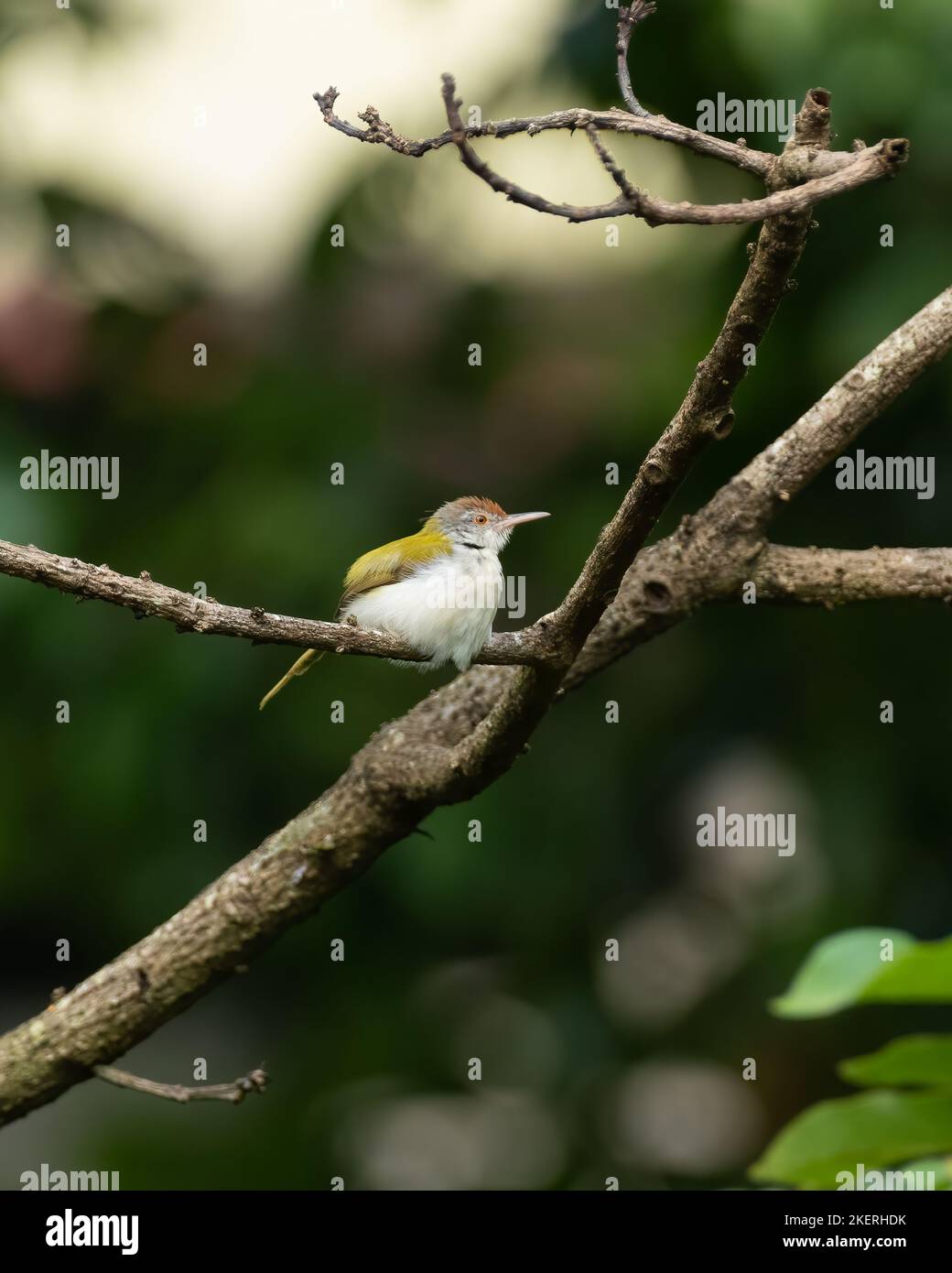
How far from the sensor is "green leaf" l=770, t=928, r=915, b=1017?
1.90 metres

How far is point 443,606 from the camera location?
338 cm

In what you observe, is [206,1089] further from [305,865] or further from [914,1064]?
[914,1064]

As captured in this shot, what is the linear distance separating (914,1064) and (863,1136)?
15 cm

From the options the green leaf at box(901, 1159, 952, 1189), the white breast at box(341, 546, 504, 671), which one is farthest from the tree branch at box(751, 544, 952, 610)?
the green leaf at box(901, 1159, 952, 1189)

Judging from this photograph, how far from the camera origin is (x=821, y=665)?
6.06m

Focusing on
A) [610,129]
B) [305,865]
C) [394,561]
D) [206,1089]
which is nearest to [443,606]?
[394,561]

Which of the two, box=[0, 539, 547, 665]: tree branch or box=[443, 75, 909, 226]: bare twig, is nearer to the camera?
box=[443, 75, 909, 226]: bare twig

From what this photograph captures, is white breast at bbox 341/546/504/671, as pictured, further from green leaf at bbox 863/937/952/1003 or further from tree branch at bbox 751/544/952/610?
green leaf at bbox 863/937/952/1003

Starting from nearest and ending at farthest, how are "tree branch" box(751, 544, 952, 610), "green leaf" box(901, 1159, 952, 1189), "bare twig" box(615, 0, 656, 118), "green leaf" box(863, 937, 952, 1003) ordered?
"green leaf" box(863, 937, 952, 1003)
"green leaf" box(901, 1159, 952, 1189)
"bare twig" box(615, 0, 656, 118)
"tree branch" box(751, 544, 952, 610)

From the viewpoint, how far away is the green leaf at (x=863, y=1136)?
2059 mm

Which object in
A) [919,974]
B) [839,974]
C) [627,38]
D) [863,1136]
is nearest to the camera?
[919,974]

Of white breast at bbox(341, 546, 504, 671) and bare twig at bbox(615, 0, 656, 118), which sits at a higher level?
bare twig at bbox(615, 0, 656, 118)

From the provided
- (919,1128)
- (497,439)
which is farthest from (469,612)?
(497,439)

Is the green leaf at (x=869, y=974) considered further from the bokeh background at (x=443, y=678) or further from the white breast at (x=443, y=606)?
the bokeh background at (x=443, y=678)
